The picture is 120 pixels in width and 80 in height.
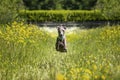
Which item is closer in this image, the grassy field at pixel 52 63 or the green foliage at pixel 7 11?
the grassy field at pixel 52 63

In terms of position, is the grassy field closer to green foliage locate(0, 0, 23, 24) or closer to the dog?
the dog

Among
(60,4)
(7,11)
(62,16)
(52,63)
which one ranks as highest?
(7,11)

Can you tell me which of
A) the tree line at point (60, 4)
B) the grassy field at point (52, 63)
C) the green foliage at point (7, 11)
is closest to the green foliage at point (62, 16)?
the tree line at point (60, 4)

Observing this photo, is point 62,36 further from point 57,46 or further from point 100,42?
point 100,42

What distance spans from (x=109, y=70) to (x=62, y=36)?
6510mm

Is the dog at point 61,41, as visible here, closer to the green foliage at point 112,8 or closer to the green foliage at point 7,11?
the green foliage at point 7,11

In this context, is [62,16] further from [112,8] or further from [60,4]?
[112,8]

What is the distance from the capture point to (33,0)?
42.5 metres

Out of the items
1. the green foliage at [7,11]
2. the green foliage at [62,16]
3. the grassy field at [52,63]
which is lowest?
the green foliage at [62,16]

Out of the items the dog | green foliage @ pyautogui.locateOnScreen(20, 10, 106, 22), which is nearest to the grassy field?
the dog

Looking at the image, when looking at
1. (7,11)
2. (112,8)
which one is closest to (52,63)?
(7,11)

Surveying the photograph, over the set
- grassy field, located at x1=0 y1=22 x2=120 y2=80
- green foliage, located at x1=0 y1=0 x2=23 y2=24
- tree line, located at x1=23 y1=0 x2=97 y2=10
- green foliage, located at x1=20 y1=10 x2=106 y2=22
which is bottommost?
green foliage, located at x1=20 y1=10 x2=106 y2=22

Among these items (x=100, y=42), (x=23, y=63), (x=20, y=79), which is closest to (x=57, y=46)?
(x=100, y=42)

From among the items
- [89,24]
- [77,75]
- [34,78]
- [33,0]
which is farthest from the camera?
[33,0]
